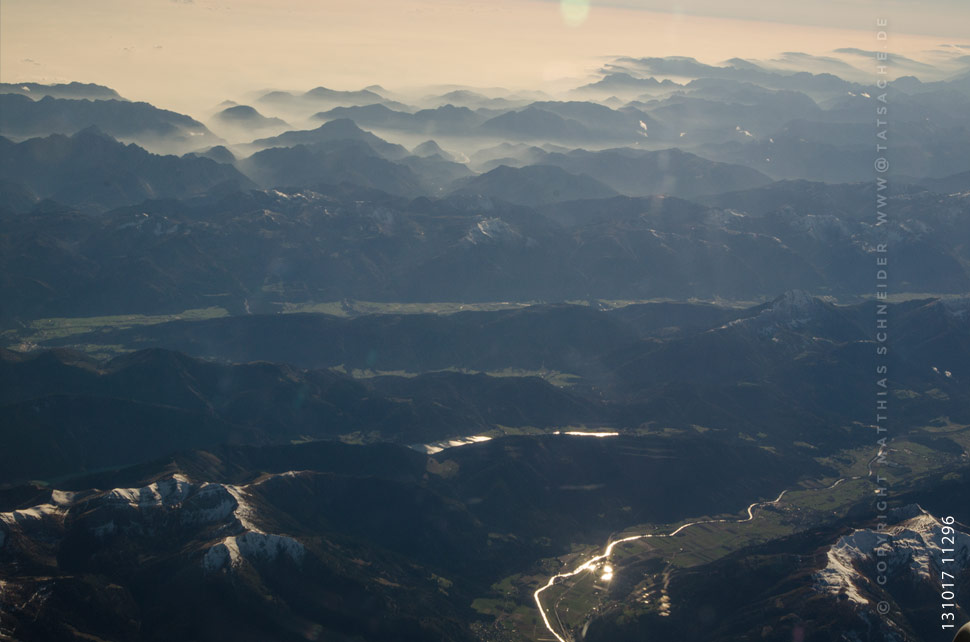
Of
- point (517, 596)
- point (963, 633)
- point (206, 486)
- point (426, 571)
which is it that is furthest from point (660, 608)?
point (963, 633)

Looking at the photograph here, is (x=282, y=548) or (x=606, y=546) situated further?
(x=606, y=546)

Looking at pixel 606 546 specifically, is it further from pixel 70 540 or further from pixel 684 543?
pixel 70 540

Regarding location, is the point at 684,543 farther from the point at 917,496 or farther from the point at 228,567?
the point at 228,567

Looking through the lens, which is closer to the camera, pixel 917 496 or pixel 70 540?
pixel 70 540

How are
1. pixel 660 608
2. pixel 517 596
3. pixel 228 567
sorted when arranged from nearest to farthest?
pixel 228 567 < pixel 660 608 < pixel 517 596

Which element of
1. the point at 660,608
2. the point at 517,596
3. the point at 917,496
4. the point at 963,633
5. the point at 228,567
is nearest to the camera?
the point at 963,633

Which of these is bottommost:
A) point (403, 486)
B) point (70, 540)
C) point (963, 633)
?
point (403, 486)

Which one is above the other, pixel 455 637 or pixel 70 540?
pixel 70 540

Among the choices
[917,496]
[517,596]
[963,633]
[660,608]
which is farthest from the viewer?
[917,496]

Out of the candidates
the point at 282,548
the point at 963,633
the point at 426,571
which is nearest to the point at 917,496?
the point at 426,571
